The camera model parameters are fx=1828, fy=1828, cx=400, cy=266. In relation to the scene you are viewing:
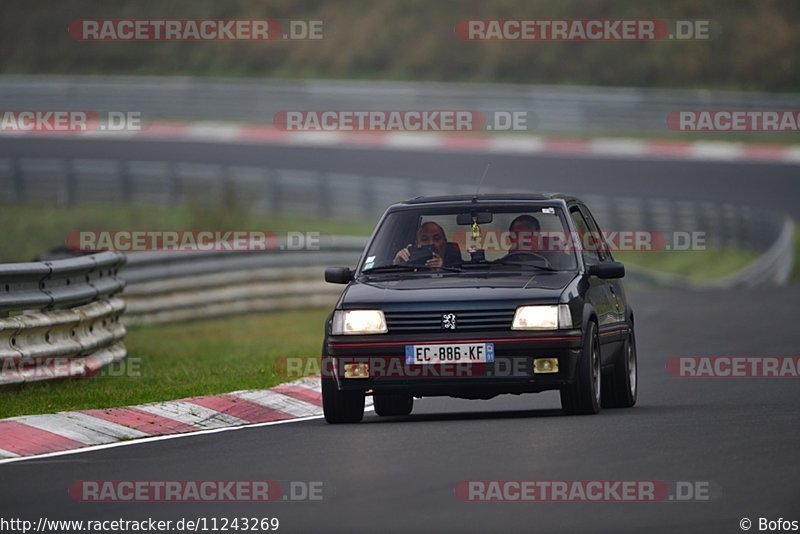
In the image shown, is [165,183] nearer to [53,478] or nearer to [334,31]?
[334,31]

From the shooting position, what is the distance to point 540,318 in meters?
11.3

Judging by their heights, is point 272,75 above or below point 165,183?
above

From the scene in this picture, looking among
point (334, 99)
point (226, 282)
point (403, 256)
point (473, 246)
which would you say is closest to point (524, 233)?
point (473, 246)

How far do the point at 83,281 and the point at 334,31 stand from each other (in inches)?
1641

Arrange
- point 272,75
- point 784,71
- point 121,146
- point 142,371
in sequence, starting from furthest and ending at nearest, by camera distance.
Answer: point 272,75 < point 784,71 < point 121,146 < point 142,371

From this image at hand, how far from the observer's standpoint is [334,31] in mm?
55625

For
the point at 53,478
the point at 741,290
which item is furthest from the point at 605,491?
the point at 741,290

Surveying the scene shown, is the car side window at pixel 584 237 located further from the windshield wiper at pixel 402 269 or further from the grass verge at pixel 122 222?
the grass verge at pixel 122 222

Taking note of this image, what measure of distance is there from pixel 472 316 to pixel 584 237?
197 cm

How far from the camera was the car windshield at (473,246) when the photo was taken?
481 inches

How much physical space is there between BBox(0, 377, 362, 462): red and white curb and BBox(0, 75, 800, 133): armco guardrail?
30.7m

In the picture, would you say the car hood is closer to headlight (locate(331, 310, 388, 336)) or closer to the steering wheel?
headlight (locate(331, 310, 388, 336))

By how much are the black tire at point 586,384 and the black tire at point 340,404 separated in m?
1.34

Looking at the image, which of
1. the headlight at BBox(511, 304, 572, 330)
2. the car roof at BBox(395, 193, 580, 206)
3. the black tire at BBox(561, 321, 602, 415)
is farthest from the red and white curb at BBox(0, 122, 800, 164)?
the headlight at BBox(511, 304, 572, 330)
